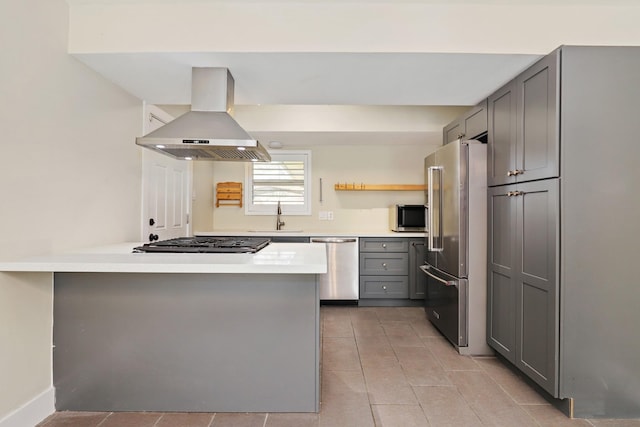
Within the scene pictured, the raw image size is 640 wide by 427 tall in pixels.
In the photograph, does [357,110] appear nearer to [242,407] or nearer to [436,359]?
[436,359]

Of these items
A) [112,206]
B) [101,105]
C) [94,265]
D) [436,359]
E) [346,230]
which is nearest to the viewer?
[94,265]

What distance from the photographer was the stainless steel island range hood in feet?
6.54

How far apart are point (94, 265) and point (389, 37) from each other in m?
1.86

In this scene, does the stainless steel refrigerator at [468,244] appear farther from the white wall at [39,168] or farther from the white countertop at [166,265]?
the white wall at [39,168]

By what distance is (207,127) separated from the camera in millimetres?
2043

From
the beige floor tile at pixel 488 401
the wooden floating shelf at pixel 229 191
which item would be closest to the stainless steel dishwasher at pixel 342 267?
the wooden floating shelf at pixel 229 191

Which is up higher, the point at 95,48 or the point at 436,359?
the point at 95,48

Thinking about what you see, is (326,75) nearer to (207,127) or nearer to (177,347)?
(207,127)

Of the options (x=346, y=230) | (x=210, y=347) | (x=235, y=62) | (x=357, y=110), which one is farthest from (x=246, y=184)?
(x=210, y=347)

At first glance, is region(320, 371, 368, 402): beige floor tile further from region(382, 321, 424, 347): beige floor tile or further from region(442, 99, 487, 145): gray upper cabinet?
region(442, 99, 487, 145): gray upper cabinet

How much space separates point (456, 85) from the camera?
238cm

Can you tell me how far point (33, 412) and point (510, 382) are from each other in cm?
273

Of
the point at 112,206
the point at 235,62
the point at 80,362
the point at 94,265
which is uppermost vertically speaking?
the point at 235,62

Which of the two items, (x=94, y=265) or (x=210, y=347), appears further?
(x=210, y=347)
